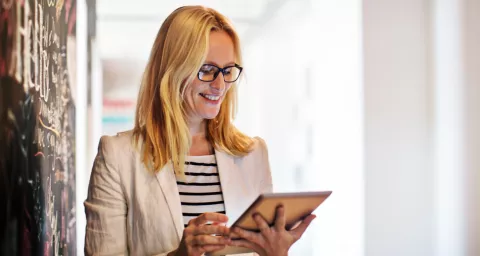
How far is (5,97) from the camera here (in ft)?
4.47

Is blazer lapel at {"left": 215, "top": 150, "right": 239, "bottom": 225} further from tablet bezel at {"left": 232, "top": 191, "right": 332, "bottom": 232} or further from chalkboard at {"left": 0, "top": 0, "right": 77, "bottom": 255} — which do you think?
chalkboard at {"left": 0, "top": 0, "right": 77, "bottom": 255}

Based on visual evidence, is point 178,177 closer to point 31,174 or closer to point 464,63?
point 31,174

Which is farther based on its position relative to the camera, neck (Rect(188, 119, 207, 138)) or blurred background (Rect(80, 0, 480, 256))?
blurred background (Rect(80, 0, 480, 256))

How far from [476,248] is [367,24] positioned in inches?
65.6

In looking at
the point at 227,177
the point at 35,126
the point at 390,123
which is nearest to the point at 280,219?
the point at 227,177

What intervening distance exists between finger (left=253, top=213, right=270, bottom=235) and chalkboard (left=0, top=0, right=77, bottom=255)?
546 millimetres

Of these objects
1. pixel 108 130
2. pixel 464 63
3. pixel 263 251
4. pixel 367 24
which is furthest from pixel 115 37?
pixel 263 251

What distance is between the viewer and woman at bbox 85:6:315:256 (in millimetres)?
1767

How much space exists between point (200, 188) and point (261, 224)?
1.16 ft

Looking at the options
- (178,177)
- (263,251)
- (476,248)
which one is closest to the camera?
(263,251)

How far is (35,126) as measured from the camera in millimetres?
1725

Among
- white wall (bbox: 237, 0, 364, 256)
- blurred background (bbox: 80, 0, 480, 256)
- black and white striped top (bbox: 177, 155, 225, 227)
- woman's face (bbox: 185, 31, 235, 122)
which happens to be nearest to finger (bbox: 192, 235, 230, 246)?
black and white striped top (bbox: 177, 155, 225, 227)

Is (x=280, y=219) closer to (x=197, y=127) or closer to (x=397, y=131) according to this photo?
(x=197, y=127)

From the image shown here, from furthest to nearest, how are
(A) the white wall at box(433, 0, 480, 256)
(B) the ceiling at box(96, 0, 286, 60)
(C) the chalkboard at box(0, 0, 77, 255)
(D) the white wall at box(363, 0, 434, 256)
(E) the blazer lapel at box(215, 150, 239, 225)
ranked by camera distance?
(B) the ceiling at box(96, 0, 286, 60), (D) the white wall at box(363, 0, 434, 256), (A) the white wall at box(433, 0, 480, 256), (E) the blazer lapel at box(215, 150, 239, 225), (C) the chalkboard at box(0, 0, 77, 255)
